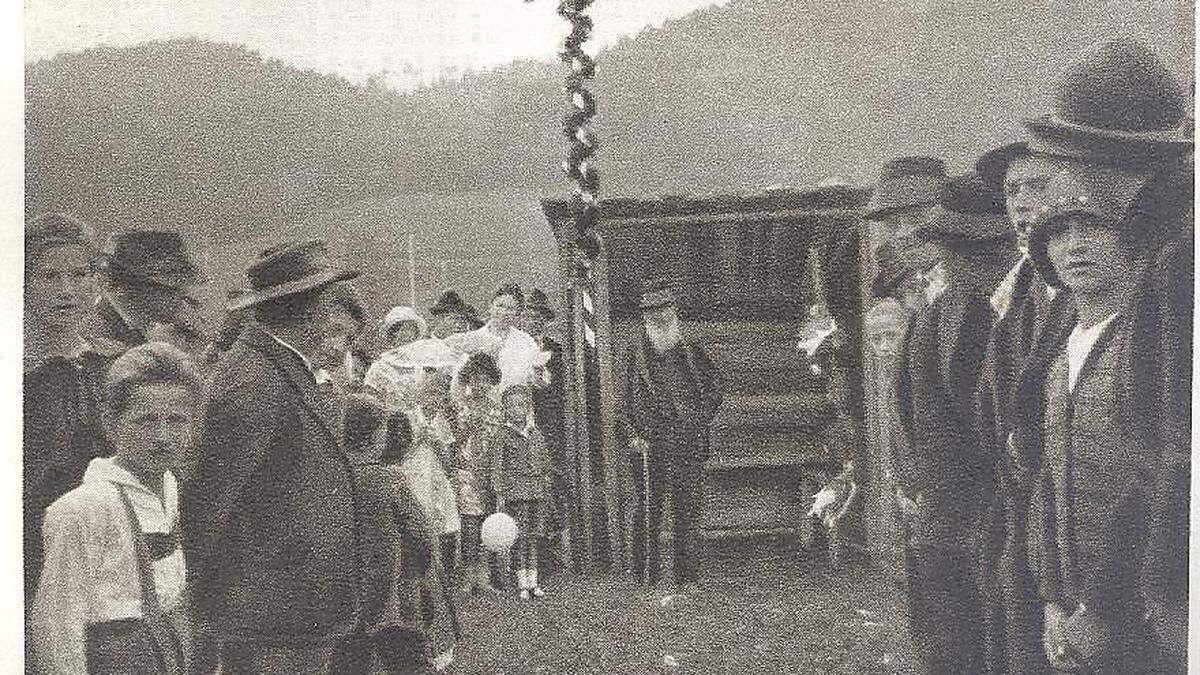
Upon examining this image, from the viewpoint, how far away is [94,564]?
142 inches

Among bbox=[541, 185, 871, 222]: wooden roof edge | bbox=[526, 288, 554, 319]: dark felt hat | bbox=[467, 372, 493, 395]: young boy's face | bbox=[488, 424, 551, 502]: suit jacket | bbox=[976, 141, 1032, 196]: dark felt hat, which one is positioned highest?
bbox=[976, 141, 1032, 196]: dark felt hat

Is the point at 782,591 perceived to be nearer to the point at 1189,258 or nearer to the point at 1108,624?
the point at 1108,624

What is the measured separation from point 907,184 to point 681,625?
1313mm

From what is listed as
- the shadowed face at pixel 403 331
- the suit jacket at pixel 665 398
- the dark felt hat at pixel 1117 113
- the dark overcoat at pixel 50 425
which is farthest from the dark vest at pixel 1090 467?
the dark overcoat at pixel 50 425

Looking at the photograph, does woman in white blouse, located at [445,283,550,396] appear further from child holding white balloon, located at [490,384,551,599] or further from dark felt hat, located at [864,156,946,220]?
dark felt hat, located at [864,156,946,220]

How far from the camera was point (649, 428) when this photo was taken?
3641 millimetres

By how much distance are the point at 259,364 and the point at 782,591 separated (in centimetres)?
151

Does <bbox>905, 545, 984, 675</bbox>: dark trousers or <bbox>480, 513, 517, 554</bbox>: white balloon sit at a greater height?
<bbox>480, 513, 517, 554</bbox>: white balloon

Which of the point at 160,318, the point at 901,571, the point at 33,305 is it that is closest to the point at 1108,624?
the point at 901,571

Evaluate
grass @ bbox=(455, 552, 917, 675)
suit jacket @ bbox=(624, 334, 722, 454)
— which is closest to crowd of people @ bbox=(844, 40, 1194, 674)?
grass @ bbox=(455, 552, 917, 675)

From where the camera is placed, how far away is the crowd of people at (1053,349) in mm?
3621

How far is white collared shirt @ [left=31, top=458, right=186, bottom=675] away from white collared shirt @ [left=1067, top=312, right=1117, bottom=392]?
7.84ft

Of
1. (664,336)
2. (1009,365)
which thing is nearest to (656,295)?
(664,336)

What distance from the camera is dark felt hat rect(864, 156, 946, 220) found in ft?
11.8
